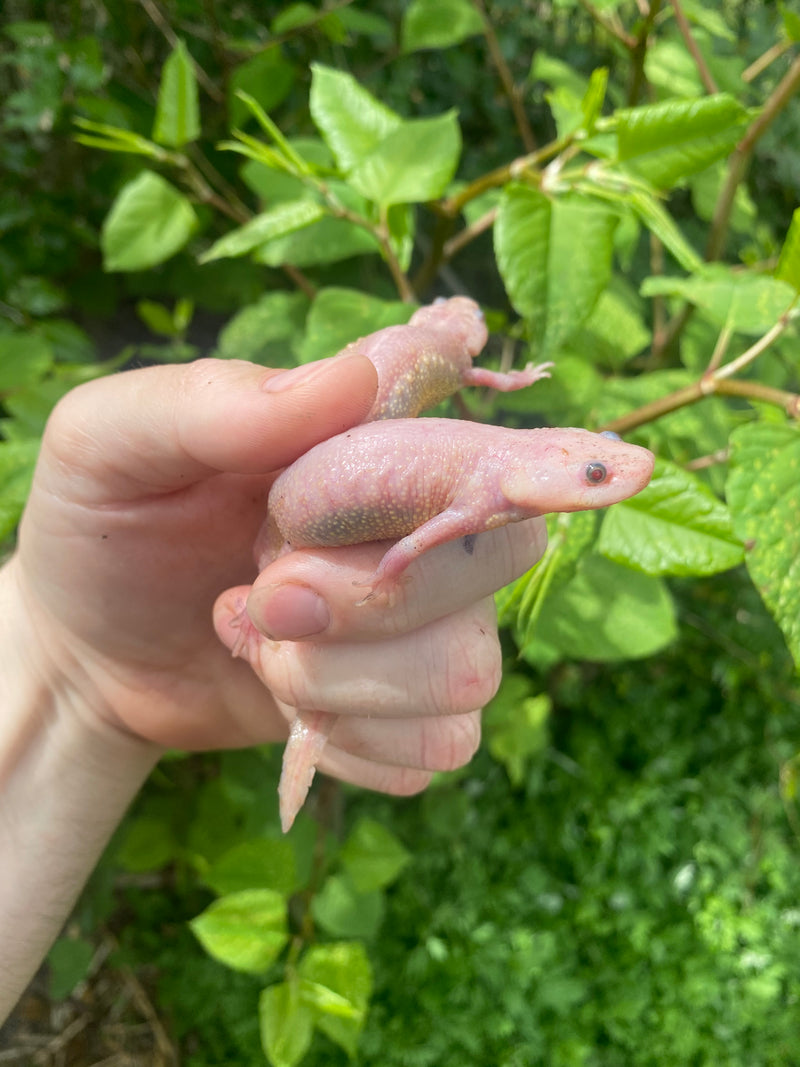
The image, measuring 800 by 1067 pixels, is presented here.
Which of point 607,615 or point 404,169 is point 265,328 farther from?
point 607,615

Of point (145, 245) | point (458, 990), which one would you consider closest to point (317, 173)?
point (145, 245)

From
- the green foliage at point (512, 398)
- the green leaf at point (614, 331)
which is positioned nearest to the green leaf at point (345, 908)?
the green foliage at point (512, 398)

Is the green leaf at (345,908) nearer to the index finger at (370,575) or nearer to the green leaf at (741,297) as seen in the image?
the index finger at (370,575)

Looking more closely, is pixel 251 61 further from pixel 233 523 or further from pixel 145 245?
pixel 233 523

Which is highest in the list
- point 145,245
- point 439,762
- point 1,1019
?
point 145,245

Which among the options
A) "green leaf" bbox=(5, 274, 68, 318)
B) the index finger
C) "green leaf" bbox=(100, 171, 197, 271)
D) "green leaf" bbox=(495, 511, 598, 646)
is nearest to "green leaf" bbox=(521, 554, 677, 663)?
"green leaf" bbox=(495, 511, 598, 646)
